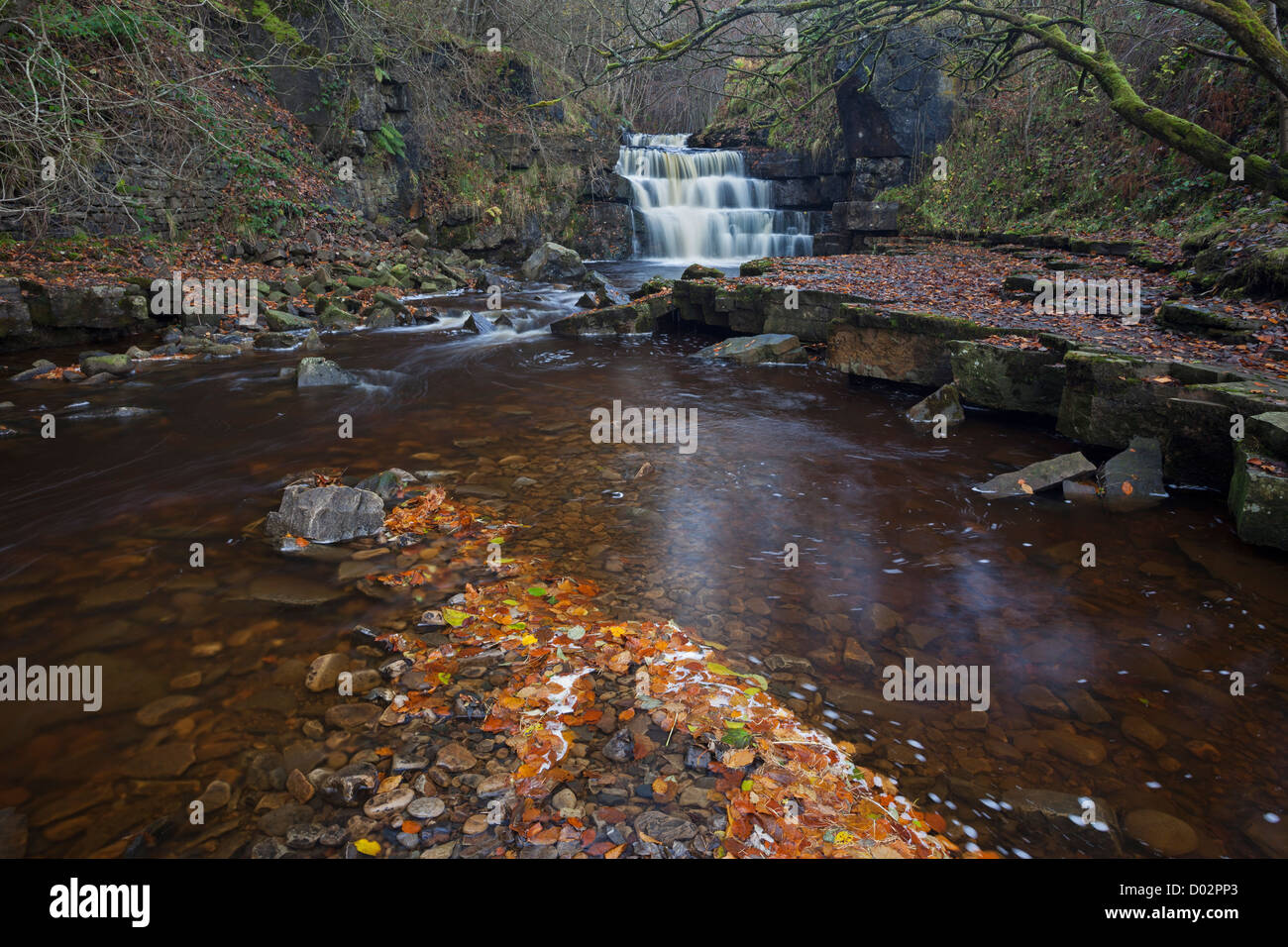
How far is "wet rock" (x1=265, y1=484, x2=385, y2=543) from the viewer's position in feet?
14.9

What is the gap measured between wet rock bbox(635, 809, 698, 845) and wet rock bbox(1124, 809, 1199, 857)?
1593mm

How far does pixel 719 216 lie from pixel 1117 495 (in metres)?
17.1

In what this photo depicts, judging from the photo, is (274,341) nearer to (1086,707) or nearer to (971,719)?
(971,719)

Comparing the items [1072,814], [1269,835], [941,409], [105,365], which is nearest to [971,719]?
[1072,814]

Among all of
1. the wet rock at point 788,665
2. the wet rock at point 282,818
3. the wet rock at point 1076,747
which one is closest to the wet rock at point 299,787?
the wet rock at point 282,818

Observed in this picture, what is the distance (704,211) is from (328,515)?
18626 mm

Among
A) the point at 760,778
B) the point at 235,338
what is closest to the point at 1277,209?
the point at 760,778

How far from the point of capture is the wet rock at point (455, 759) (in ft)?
8.78

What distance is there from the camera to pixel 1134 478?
17.7 feet

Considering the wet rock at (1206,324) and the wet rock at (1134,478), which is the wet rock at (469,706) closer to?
the wet rock at (1134,478)

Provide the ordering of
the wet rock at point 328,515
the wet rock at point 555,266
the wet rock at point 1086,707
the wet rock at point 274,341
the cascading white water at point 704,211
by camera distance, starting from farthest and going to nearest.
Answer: the cascading white water at point 704,211
the wet rock at point 555,266
the wet rock at point 274,341
the wet rock at point 328,515
the wet rock at point 1086,707

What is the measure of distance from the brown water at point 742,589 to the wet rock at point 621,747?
0.84 metres

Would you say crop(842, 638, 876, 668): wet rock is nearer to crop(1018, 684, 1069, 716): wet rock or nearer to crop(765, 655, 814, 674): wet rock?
crop(765, 655, 814, 674): wet rock
